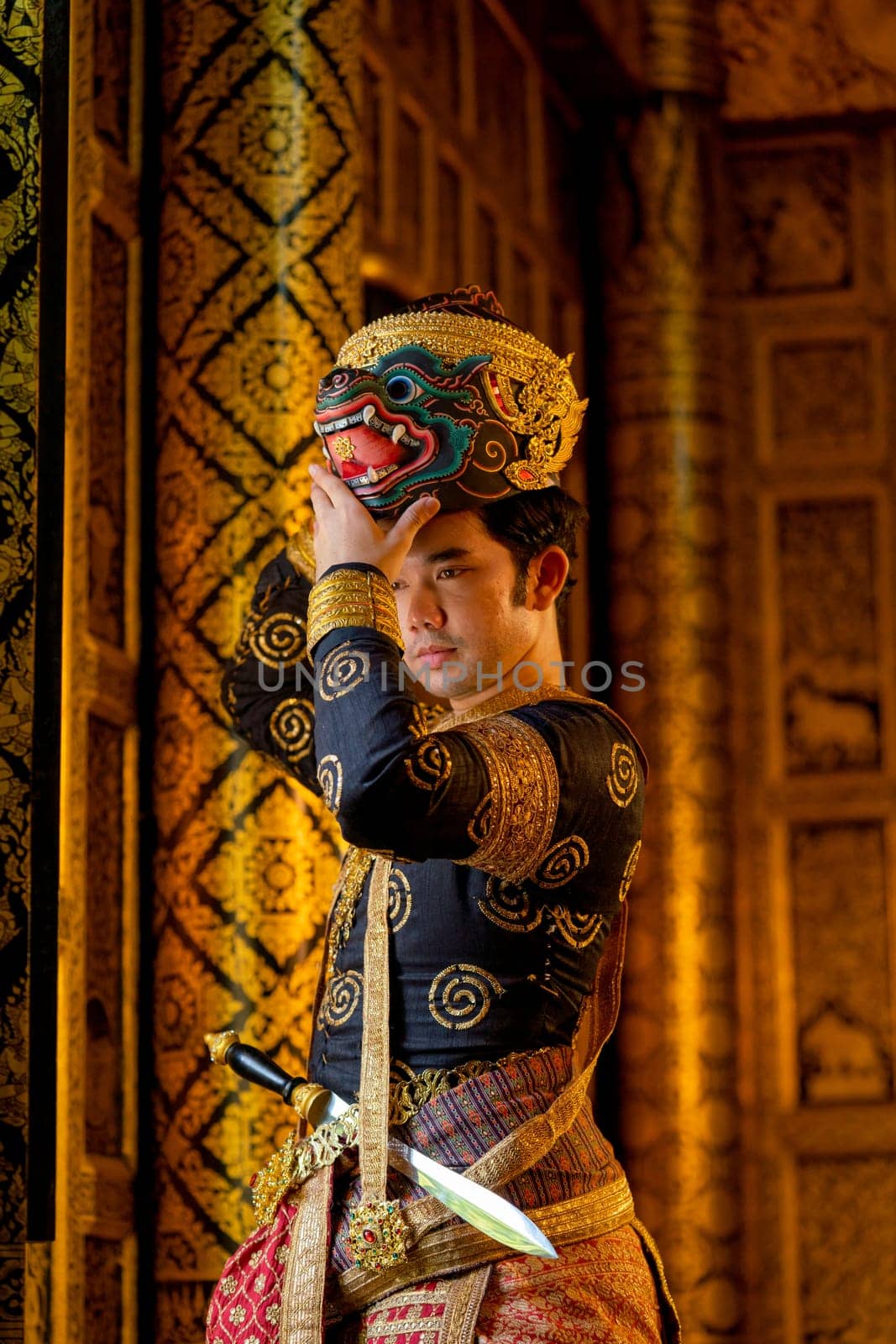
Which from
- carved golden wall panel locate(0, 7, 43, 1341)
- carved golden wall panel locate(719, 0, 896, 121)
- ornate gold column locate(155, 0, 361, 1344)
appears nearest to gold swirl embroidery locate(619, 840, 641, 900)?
carved golden wall panel locate(0, 7, 43, 1341)

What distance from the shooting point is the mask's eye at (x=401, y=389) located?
1.59 m

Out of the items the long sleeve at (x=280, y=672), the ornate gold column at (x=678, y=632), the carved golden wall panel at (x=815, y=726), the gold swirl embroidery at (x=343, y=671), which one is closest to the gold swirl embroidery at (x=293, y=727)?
the long sleeve at (x=280, y=672)

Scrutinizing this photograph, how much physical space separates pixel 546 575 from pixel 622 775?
216 millimetres

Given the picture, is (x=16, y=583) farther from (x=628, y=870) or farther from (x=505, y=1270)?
(x=505, y=1270)

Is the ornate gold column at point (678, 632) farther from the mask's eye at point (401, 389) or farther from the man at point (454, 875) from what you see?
the mask's eye at point (401, 389)

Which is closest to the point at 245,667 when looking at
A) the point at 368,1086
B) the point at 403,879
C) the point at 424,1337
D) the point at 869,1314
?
the point at 403,879

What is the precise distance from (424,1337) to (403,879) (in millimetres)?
370

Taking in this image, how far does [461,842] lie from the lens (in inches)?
55.6

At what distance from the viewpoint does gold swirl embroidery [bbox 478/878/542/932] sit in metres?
1.51

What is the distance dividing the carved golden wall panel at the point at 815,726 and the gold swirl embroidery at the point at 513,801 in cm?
277

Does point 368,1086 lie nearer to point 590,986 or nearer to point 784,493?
point 590,986

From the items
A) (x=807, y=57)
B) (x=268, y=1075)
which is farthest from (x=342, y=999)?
(x=807, y=57)

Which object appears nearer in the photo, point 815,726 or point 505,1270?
point 505,1270

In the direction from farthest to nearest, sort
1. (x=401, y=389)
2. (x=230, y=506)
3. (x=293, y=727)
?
(x=230, y=506) < (x=293, y=727) < (x=401, y=389)
